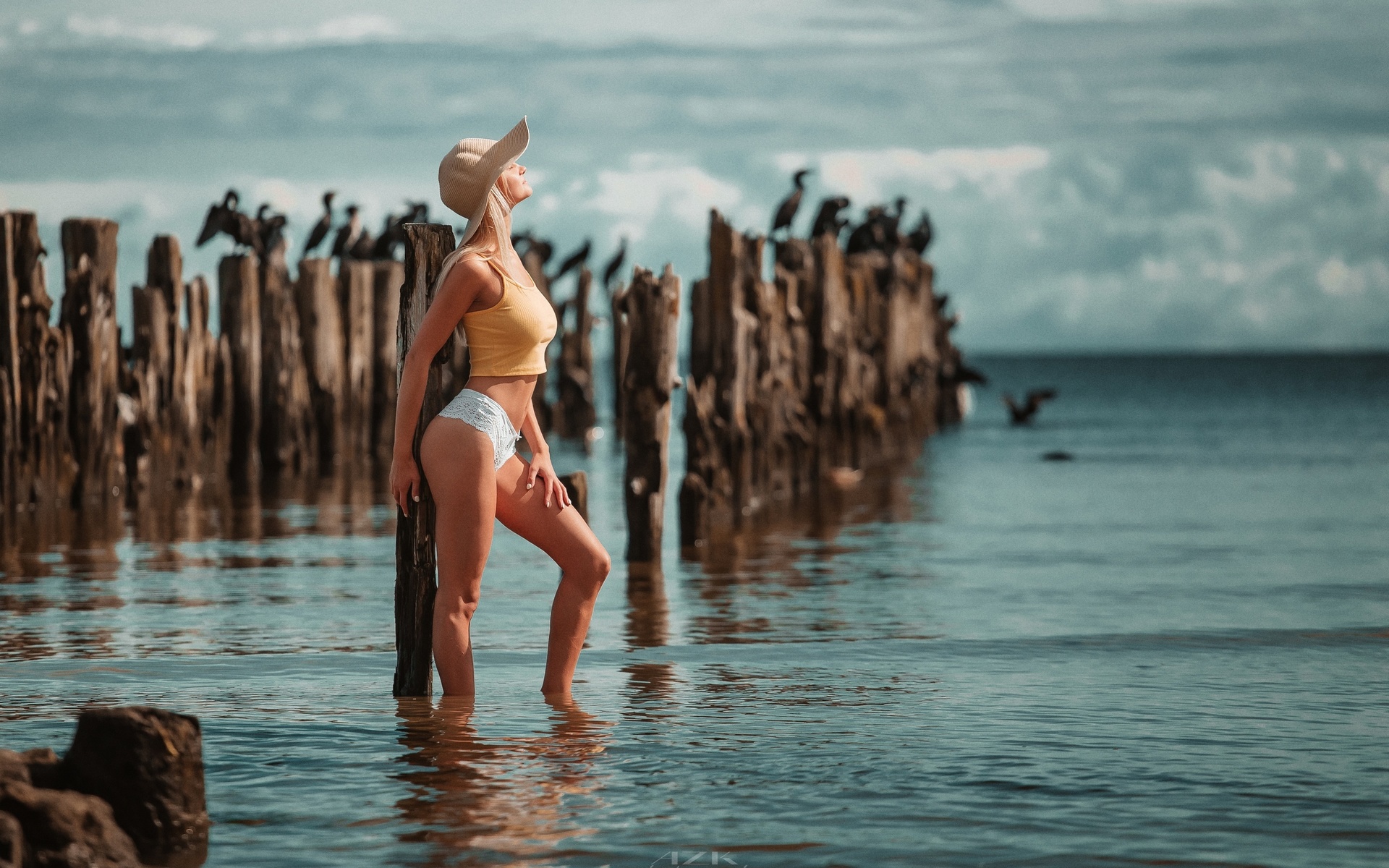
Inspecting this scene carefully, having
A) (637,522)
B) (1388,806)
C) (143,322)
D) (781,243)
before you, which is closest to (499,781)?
(1388,806)

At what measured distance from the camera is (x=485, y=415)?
5910mm

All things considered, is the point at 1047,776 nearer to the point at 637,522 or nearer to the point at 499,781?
the point at 499,781

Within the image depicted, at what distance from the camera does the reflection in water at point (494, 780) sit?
487 cm

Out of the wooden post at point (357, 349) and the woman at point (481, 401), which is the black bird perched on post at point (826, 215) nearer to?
the wooden post at point (357, 349)

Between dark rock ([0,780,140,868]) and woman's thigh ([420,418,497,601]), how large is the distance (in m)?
1.75

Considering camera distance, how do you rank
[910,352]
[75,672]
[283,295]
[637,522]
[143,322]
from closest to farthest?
[75,672], [637,522], [143,322], [283,295], [910,352]

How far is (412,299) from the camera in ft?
20.3

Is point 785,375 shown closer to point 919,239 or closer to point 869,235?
point 869,235

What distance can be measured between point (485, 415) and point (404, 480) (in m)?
0.40

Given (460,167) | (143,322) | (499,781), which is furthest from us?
(143,322)

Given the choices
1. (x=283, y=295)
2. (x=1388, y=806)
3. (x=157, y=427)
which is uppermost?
(x=283, y=295)

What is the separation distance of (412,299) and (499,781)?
5.72 ft

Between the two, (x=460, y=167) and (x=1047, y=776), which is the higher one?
(x=460, y=167)

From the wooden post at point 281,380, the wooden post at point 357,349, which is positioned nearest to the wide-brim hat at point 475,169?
the wooden post at point 281,380
